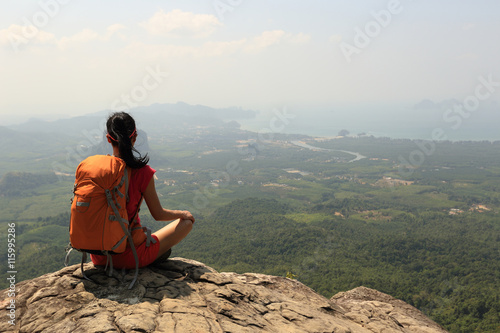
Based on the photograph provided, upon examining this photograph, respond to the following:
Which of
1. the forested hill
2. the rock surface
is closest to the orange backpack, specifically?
the rock surface

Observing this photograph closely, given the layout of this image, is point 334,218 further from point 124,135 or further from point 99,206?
point 99,206

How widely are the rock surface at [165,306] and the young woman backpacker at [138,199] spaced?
313 mm

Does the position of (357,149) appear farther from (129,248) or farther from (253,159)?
(129,248)

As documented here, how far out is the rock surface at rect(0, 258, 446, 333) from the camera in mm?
4148

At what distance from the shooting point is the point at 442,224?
70750 millimetres

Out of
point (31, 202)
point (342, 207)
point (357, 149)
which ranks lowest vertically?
point (31, 202)

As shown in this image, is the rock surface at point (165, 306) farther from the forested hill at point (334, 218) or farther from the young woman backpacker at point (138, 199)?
the forested hill at point (334, 218)

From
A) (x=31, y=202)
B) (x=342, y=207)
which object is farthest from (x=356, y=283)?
(x=31, y=202)

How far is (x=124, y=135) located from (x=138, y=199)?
990 millimetres

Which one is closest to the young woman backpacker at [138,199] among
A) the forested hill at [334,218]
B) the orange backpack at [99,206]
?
the orange backpack at [99,206]

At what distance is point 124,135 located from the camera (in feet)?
15.3

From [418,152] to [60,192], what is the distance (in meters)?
178

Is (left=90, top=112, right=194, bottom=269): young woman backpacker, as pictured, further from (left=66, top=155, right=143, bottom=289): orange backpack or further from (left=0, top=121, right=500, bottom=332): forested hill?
(left=0, top=121, right=500, bottom=332): forested hill

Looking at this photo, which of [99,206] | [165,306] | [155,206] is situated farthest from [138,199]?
[165,306]
